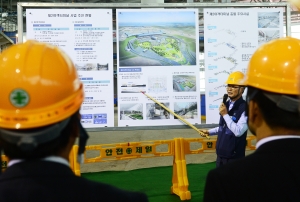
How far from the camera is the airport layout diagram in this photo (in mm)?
4801

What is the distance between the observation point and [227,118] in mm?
4043

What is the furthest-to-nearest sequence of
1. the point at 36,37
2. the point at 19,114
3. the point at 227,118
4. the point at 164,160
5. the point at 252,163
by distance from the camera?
the point at 164,160 < the point at 36,37 < the point at 227,118 < the point at 252,163 < the point at 19,114

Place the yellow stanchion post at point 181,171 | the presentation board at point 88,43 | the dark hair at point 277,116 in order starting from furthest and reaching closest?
the yellow stanchion post at point 181,171, the presentation board at point 88,43, the dark hair at point 277,116

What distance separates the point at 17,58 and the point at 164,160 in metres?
7.77

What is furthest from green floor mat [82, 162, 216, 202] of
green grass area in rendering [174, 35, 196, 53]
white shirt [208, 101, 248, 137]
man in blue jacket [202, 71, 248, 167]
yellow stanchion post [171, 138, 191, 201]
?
green grass area in rendering [174, 35, 196, 53]

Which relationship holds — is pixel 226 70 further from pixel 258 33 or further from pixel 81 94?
pixel 81 94

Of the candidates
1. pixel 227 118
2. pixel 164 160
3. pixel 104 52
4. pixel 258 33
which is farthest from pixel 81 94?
pixel 164 160

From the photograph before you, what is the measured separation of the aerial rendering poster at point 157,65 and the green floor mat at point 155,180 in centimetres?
156

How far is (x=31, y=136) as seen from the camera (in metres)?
1.16

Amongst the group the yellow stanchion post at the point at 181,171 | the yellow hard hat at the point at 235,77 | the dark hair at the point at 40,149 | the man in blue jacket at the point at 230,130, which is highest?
the yellow hard hat at the point at 235,77

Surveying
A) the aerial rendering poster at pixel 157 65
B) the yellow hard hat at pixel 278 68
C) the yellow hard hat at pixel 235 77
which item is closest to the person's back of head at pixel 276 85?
the yellow hard hat at pixel 278 68

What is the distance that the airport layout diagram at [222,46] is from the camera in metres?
4.80

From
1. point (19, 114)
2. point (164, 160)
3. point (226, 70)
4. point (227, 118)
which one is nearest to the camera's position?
point (19, 114)

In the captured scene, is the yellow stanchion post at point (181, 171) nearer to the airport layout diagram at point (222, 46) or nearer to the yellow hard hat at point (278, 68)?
the airport layout diagram at point (222, 46)
